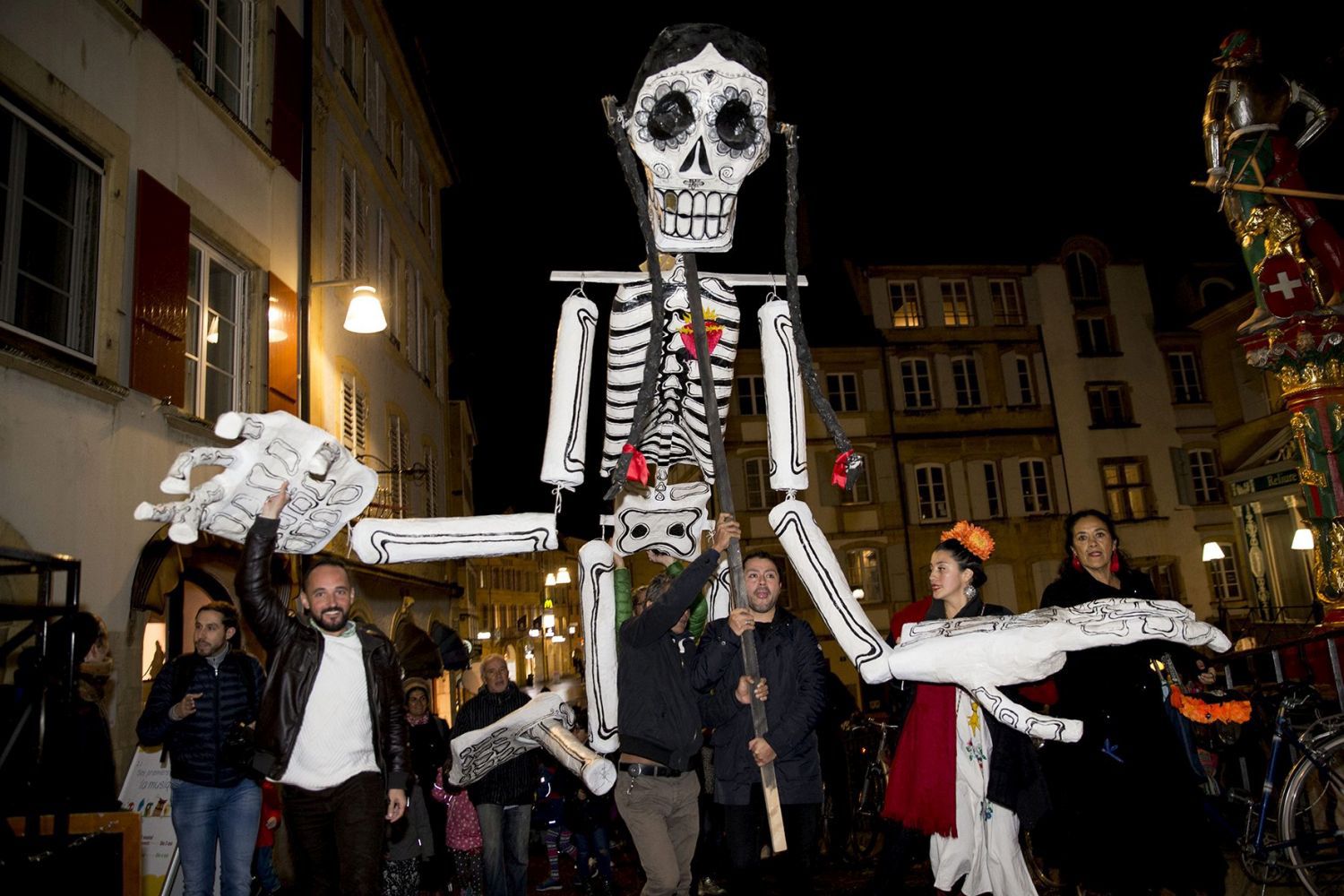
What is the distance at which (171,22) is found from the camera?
8.13 meters

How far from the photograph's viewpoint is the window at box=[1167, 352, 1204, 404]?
27000mm

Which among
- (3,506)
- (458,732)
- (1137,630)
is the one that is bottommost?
(458,732)

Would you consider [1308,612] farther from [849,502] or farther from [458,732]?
[458,732]

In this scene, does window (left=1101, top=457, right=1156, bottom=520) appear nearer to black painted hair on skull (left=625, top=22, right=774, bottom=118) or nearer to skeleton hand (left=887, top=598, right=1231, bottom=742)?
skeleton hand (left=887, top=598, right=1231, bottom=742)

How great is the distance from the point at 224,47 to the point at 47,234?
398 centimetres

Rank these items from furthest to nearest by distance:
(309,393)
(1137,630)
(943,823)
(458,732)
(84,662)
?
(309,393)
(458,732)
(84,662)
(943,823)
(1137,630)

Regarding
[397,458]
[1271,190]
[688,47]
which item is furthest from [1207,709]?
[397,458]

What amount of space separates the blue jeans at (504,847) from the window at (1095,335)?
2485 centimetres

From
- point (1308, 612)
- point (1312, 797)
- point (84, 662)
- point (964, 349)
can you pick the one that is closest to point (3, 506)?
point (84, 662)

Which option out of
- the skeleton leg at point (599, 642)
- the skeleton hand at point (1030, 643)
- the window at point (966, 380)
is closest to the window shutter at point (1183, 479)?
the window at point (966, 380)

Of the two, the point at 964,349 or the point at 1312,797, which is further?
the point at 964,349

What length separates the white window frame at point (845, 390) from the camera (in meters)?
26.8

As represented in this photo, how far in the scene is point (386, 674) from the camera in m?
4.65

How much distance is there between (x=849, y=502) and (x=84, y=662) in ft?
73.5
